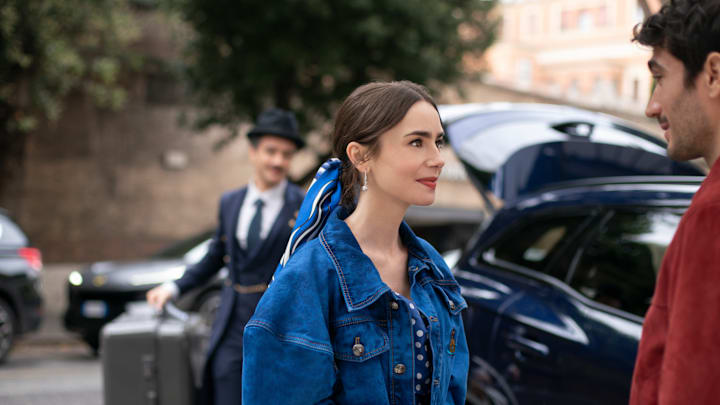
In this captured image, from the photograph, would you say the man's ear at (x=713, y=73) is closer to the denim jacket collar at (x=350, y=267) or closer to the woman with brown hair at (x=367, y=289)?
the woman with brown hair at (x=367, y=289)

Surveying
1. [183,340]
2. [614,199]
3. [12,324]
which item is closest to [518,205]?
[614,199]

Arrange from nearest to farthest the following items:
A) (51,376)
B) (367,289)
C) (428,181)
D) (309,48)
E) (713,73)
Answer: (713,73) → (367,289) → (428,181) → (51,376) → (309,48)

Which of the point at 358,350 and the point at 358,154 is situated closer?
the point at 358,350

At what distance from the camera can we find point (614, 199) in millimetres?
3033

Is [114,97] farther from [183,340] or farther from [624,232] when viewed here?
[624,232]

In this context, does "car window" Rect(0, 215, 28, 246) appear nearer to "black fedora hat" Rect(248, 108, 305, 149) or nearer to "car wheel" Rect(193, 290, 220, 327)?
"car wheel" Rect(193, 290, 220, 327)

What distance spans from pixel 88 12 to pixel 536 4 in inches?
2590

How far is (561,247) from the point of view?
3252mm

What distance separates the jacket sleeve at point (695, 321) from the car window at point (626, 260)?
1.61 metres

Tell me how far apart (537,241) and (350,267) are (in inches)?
74.5

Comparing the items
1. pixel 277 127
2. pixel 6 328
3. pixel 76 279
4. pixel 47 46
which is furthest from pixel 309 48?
pixel 277 127

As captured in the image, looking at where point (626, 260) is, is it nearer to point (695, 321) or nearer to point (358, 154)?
point (358, 154)

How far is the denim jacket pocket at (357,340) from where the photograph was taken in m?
1.65

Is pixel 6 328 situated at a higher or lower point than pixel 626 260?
lower
